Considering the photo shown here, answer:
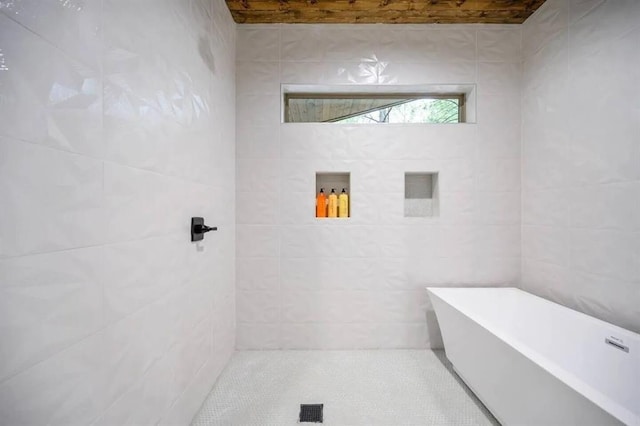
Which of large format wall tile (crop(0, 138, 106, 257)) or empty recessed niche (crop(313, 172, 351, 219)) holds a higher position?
empty recessed niche (crop(313, 172, 351, 219))

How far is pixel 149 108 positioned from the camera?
3.53ft

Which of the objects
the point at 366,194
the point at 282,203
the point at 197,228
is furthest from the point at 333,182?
the point at 197,228

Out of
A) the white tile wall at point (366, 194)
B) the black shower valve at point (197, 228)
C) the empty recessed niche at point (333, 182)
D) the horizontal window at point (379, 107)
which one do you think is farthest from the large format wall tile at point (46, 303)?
the horizontal window at point (379, 107)

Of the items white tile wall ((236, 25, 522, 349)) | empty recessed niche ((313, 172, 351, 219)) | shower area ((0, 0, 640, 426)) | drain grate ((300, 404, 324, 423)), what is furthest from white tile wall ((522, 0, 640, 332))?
drain grate ((300, 404, 324, 423))

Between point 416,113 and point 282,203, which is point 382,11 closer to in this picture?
point 416,113

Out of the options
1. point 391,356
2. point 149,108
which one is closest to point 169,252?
point 149,108

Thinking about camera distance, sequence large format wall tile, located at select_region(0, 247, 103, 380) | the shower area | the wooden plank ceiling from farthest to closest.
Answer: the wooden plank ceiling < the shower area < large format wall tile, located at select_region(0, 247, 103, 380)

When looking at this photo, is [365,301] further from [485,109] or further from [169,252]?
[485,109]

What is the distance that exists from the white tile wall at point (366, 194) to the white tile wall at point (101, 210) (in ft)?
2.21

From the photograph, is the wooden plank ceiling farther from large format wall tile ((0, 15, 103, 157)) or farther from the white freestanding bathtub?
the white freestanding bathtub

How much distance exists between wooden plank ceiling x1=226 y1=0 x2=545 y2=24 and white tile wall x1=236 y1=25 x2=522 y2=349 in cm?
11

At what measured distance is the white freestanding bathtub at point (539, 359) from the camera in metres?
0.97

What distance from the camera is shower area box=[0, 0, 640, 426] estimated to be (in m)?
0.69

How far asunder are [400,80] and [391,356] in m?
2.25
